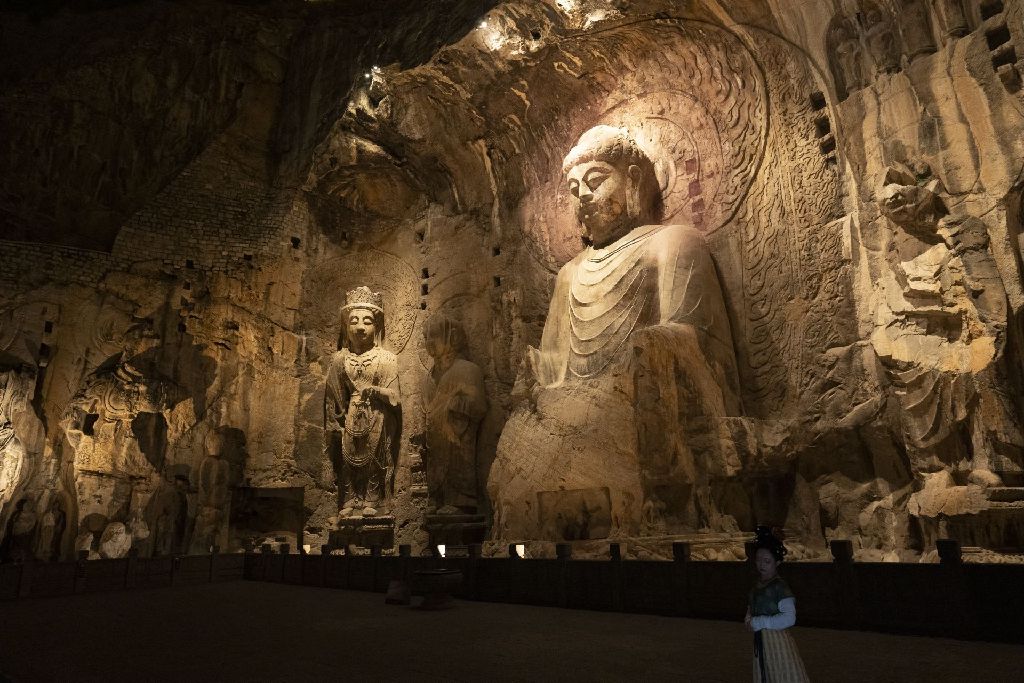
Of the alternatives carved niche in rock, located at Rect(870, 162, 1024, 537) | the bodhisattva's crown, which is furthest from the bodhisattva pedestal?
carved niche in rock, located at Rect(870, 162, 1024, 537)

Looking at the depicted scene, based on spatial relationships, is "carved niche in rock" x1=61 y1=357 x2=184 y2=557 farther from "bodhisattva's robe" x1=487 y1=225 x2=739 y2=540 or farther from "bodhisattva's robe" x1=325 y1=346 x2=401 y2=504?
"bodhisattva's robe" x1=487 y1=225 x2=739 y2=540

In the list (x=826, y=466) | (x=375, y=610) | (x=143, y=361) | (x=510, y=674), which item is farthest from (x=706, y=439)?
(x=143, y=361)

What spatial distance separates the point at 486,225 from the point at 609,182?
8.64 feet

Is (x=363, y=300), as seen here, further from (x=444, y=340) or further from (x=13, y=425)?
(x=13, y=425)

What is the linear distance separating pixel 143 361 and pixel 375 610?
21.8 ft

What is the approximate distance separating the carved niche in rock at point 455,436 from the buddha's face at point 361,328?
5.23 ft

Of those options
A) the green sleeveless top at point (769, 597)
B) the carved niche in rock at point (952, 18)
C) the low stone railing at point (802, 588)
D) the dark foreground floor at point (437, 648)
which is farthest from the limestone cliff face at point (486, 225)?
the green sleeveless top at point (769, 597)

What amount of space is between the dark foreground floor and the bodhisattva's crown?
18.1 ft

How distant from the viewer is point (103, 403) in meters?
9.17

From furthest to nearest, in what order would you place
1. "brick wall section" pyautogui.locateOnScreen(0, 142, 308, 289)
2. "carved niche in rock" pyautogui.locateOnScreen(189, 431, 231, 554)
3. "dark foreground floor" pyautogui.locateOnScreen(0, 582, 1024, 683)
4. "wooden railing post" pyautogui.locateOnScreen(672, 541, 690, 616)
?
"brick wall section" pyautogui.locateOnScreen(0, 142, 308, 289)
"carved niche in rock" pyautogui.locateOnScreen(189, 431, 231, 554)
"wooden railing post" pyautogui.locateOnScreen(672, 541, 690, 616)
"dark foreground floor" pyautogui.locateOnScreen(0, 582, 1024, 683)

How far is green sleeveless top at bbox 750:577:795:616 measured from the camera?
1812 millimetres

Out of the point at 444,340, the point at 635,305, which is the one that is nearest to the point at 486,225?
the point at 444,340

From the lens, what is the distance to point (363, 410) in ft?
30.3

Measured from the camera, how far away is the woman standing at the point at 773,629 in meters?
1.77
